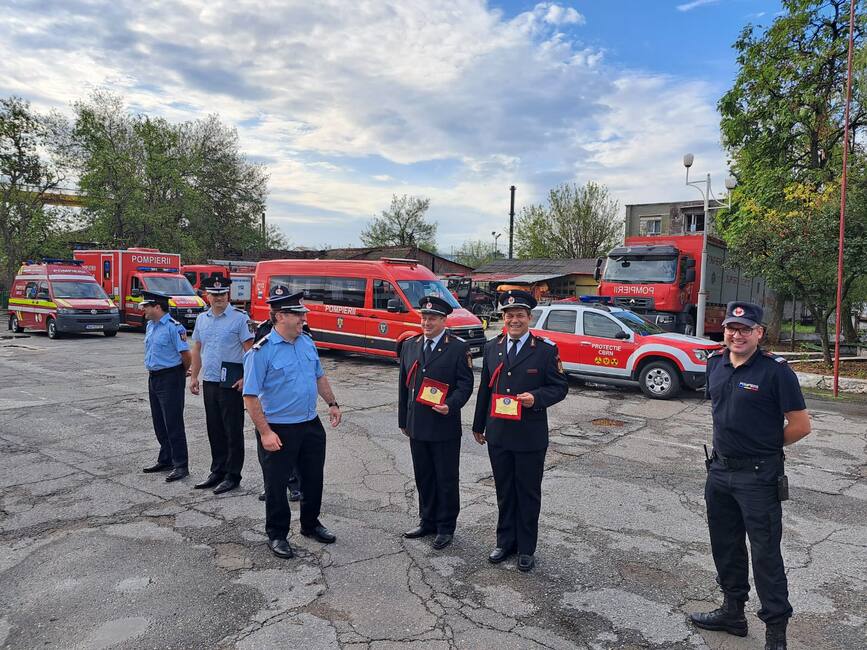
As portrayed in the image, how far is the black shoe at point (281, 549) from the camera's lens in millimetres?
4195


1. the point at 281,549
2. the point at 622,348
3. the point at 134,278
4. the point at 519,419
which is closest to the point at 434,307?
the point at 519,419

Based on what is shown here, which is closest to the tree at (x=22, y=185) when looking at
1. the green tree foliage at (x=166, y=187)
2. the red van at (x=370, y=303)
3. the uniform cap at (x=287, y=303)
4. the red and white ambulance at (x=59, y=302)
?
the green tree foliage at (x=166, y=187)

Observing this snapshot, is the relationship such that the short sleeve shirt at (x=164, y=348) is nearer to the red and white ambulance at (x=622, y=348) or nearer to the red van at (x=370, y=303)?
the red and white ambulance at (x=622, y=348)

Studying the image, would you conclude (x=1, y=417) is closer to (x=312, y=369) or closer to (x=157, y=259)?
(x=312, y=369)

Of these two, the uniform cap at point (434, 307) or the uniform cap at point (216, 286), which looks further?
the uniform cap at point (216, 286)

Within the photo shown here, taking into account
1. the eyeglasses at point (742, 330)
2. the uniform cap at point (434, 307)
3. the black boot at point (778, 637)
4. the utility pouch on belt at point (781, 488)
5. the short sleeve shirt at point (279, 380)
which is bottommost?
the black boot at point (778, 637)

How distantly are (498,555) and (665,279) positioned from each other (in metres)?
14.0

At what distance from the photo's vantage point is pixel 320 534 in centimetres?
450

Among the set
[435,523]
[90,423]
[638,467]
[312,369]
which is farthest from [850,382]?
[90,423]

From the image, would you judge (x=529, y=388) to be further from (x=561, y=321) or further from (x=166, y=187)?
(x=166, y=187)

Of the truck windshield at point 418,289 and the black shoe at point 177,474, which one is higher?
the truck windshield at point 418,289

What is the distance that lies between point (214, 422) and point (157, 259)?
18.5 meters

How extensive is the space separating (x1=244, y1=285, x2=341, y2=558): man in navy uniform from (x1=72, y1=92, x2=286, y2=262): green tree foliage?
105 feet

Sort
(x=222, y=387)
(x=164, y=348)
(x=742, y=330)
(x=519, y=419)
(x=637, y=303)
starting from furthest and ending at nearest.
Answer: (x=637, y=303), (x=164, y=348), (x=222, y=387), (x=519, y=419), (x=742, y=330)
